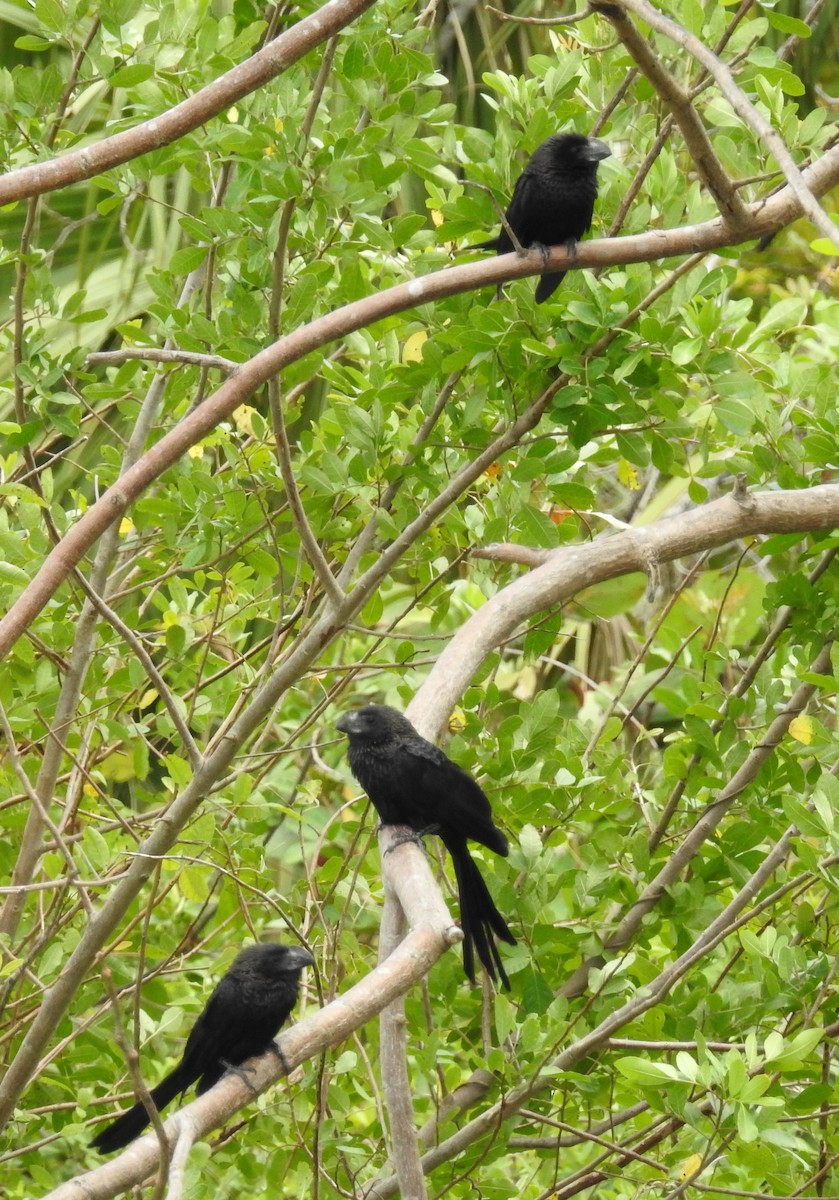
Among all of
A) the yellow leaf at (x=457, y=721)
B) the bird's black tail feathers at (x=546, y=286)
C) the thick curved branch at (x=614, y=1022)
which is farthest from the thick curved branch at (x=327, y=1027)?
the bird's black tail feathers at (x=546, y=286)

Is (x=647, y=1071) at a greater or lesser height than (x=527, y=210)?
lesser

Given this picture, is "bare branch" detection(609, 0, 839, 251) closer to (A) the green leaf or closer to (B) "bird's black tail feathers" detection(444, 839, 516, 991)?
(A) the green leaf

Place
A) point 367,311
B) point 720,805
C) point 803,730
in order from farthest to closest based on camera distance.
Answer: point 720,805 < point 803,730 < point 367,311

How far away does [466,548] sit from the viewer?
3.39 meters

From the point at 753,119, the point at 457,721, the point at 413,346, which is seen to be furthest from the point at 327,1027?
the point at 413,346

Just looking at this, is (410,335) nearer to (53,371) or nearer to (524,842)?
(53,371)

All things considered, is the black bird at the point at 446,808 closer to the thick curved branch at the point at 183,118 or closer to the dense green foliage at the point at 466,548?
the dense green foliage at the point at 466,548

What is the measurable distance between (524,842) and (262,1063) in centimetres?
75

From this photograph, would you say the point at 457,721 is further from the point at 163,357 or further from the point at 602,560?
the point at 163,357

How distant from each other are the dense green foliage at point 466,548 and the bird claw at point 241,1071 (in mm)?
140

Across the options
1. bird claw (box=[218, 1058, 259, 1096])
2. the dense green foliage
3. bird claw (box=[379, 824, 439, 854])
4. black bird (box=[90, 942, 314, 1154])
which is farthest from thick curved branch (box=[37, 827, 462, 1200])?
black bird (box=[90, 942, 314, 1154])

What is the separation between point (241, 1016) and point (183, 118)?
1.74m

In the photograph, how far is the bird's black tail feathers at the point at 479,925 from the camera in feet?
9.43

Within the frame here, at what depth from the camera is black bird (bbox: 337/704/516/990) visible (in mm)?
2883
